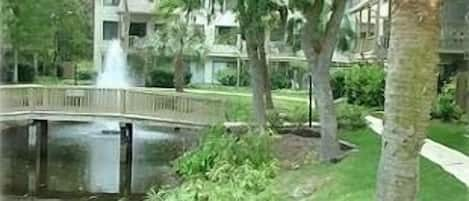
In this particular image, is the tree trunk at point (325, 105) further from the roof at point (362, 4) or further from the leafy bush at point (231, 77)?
the roof at point (362, 4)

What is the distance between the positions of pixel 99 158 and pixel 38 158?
1185 mm

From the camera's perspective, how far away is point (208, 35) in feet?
38.6

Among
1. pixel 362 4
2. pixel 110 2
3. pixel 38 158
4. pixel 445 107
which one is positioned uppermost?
pixel 362 4

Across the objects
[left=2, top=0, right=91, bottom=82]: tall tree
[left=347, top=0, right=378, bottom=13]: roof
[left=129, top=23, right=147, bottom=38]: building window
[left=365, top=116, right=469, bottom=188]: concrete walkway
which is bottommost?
[left=365, top=116, right=469, bottom=188]: concrete walkway

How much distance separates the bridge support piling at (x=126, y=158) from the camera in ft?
27.6

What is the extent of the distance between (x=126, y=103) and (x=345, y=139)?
2.96 m

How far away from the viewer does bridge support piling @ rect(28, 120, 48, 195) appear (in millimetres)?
7780

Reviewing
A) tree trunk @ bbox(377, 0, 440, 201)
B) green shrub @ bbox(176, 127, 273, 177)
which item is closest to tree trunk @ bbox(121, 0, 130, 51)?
green shrub @ bbox(176, 127, 273, 177)

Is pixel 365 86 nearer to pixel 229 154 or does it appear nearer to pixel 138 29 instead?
pixel 138 29

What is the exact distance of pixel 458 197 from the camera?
425cm

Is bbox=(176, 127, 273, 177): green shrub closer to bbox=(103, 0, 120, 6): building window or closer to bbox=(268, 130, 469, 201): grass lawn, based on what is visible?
bbox=(268, 130, 469, 201): grass lawn

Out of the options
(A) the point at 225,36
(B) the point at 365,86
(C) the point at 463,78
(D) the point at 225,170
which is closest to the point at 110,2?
(D) the point at 225,170

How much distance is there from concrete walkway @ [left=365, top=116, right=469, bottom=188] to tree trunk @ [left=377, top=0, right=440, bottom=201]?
1.54 metres

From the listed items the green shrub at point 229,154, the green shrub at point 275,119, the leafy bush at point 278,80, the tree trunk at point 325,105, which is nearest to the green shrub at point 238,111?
the green shrub at point 275,119
